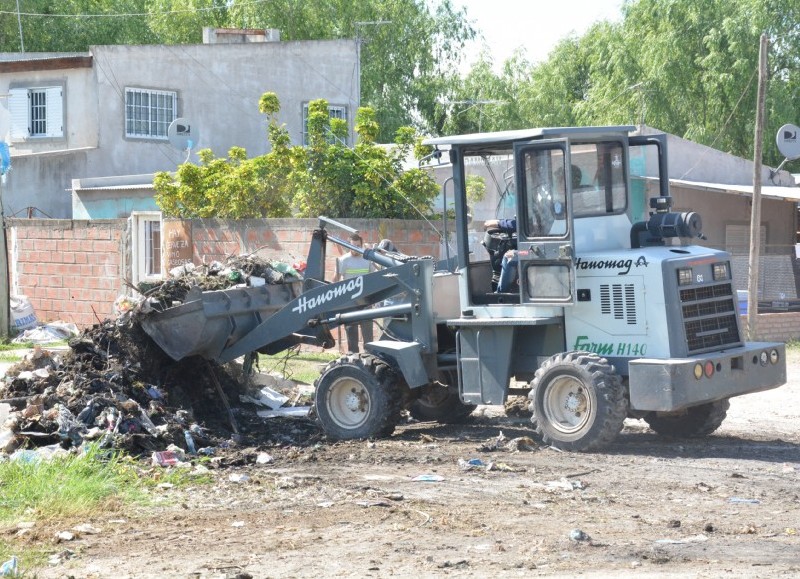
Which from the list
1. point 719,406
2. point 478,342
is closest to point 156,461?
point 478,342

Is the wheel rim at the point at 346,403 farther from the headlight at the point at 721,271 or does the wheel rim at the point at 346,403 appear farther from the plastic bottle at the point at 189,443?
the headlight at the point at 721,271

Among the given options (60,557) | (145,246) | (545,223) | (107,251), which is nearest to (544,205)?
(545,223)

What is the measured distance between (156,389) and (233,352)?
3.11 feet

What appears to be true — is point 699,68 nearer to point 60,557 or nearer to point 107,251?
point 107,251

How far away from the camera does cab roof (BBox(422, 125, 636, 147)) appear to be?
10.6 m

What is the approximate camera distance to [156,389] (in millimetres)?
11828

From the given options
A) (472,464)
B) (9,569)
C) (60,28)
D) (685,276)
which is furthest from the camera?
(60,28)

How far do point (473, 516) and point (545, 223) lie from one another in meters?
3.31

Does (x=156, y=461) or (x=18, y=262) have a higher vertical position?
(x=18, y=262)

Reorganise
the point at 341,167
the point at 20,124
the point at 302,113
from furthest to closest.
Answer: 1. the point at 302,113
2. the point at 20,124
3. the point at 341,167

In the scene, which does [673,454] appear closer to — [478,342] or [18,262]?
[478,342]

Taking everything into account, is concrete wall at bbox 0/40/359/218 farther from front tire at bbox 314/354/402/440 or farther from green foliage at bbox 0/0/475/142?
front tire at bbox 314/354/402/440

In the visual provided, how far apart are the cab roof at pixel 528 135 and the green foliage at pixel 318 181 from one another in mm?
7211

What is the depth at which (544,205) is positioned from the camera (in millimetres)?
10656
